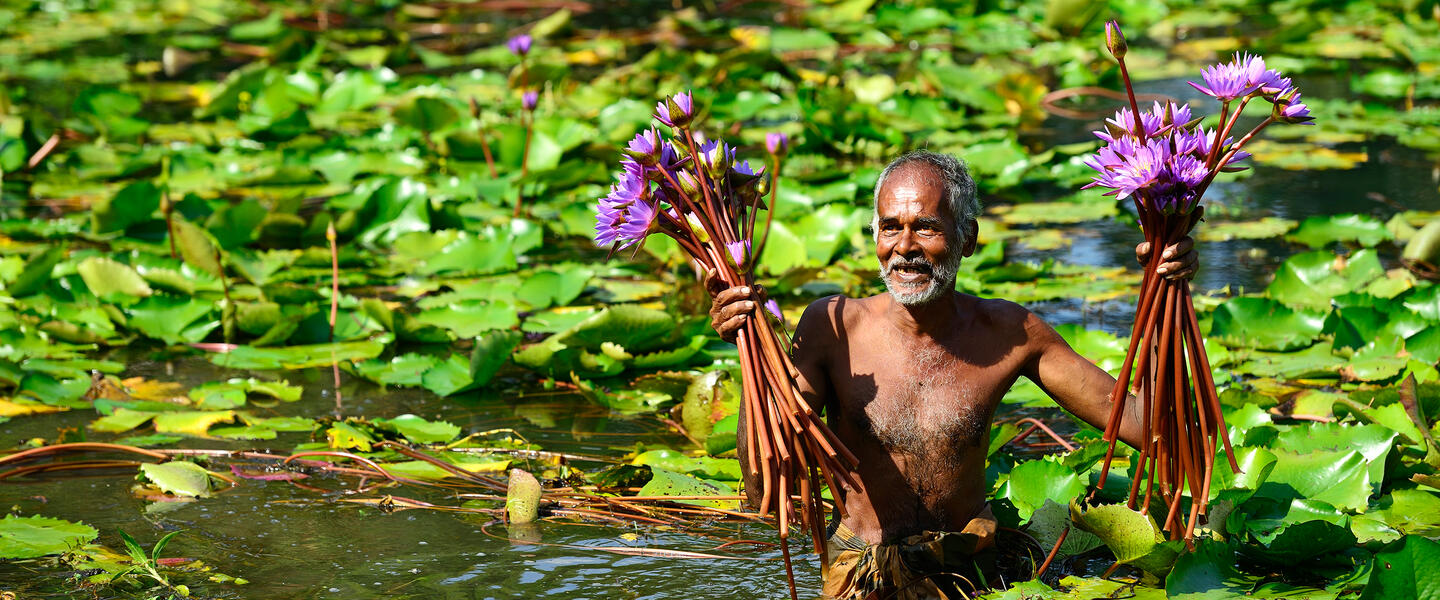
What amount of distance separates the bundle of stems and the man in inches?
8.7

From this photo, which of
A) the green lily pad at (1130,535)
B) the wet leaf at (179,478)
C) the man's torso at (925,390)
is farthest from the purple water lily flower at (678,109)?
the wet leaf at (179,478)

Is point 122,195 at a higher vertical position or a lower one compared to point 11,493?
higher

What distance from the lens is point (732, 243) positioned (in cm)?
234

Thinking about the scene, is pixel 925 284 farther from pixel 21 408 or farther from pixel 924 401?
pixel 21 408

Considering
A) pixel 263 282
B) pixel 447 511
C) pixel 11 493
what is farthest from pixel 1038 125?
pixel 11 493

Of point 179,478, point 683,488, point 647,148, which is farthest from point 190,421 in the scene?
point 647,148

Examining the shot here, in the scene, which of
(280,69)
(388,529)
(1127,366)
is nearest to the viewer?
(1127,366)

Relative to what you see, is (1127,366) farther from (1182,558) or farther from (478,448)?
(478,448)

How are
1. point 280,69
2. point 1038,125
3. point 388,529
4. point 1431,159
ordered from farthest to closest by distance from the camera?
point 280,69 → point 1038,125 → point 1431,159 → point 388,529

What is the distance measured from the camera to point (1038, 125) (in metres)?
7.27

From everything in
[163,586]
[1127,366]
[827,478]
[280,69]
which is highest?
[280,69]

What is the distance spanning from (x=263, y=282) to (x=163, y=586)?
2.14 meters

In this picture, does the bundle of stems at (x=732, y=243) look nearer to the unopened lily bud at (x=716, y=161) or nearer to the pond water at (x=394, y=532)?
the unopened lily bud at (x=716, y=161)

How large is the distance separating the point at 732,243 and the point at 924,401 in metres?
0.56
